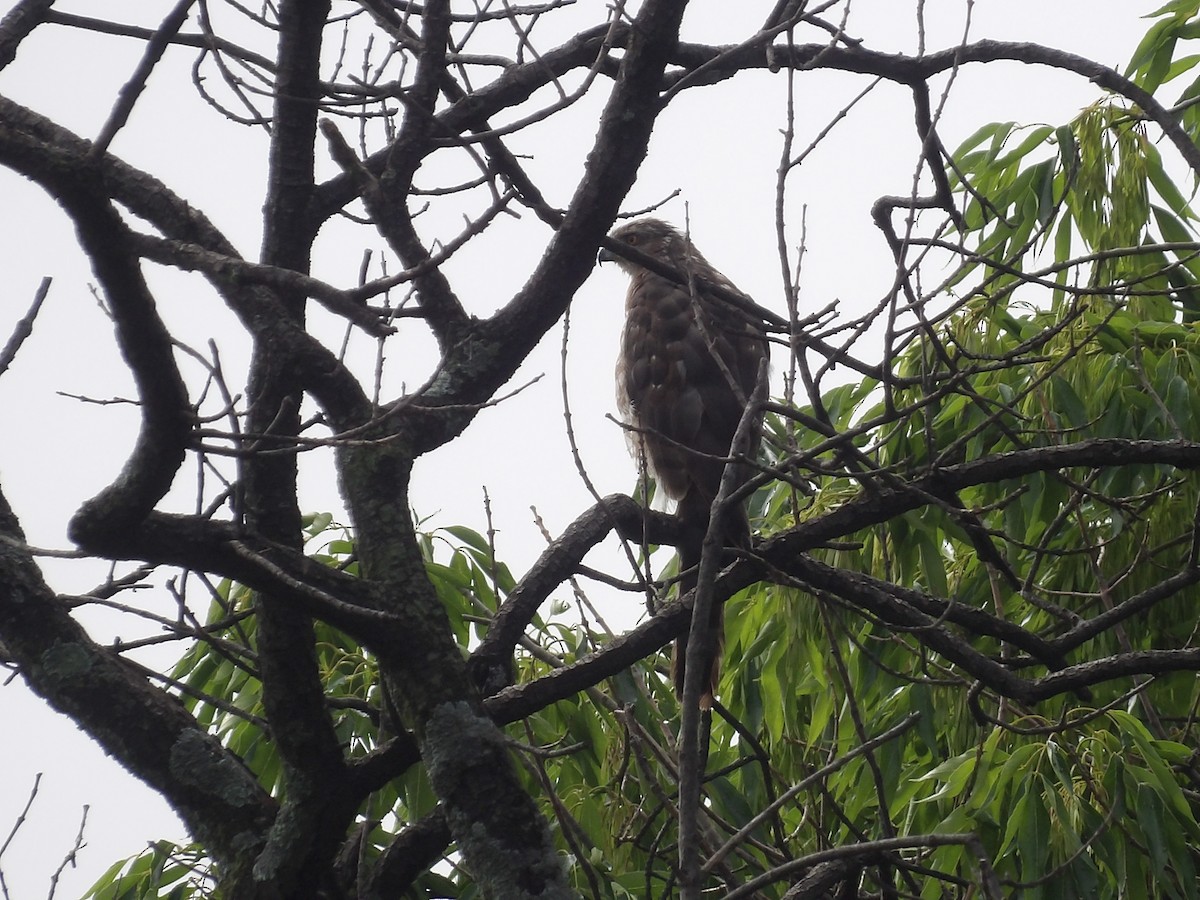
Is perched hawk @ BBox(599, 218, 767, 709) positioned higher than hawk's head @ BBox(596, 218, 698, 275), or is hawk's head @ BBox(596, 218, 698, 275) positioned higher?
hawk's head @ BBox(596, 218, 698, 275)

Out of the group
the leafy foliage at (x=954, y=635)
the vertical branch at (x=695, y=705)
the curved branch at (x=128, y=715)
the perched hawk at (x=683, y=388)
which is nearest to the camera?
the vertical branch at (x=695, y=705)

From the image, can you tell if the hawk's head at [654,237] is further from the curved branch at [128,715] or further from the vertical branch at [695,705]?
the curved branch at [128,715]

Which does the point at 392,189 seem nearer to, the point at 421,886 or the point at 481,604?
the point at 481,604

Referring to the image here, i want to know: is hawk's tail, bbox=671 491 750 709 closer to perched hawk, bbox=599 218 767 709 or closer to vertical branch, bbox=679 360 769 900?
perched hawk, bbox=599 218 767 709

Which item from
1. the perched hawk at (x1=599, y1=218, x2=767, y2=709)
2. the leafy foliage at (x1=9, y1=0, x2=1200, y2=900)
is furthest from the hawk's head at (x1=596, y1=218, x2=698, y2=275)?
the leafy foliage at (x1=9, y1=0, x2=1200, y2=900)

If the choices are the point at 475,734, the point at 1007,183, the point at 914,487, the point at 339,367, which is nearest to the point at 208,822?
the point at 475,734

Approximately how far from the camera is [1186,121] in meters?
4.23

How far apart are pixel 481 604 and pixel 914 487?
1.28m

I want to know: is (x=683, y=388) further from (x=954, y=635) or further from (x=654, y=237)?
(x=954, y=635)

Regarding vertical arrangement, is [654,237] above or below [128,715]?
above

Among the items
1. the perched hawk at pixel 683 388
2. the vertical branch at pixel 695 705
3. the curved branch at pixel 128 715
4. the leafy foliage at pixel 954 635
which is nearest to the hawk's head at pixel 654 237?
the perched hawk at pixel 683 388

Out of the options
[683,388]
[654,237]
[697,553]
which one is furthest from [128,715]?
[654,237]

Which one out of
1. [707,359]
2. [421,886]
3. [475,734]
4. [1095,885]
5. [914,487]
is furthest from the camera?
[707,359]

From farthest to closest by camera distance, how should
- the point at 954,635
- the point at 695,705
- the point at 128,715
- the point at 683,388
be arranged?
the point at 683,388 → the point at 954,635 → the point at 128,715 → the point at 695,705
